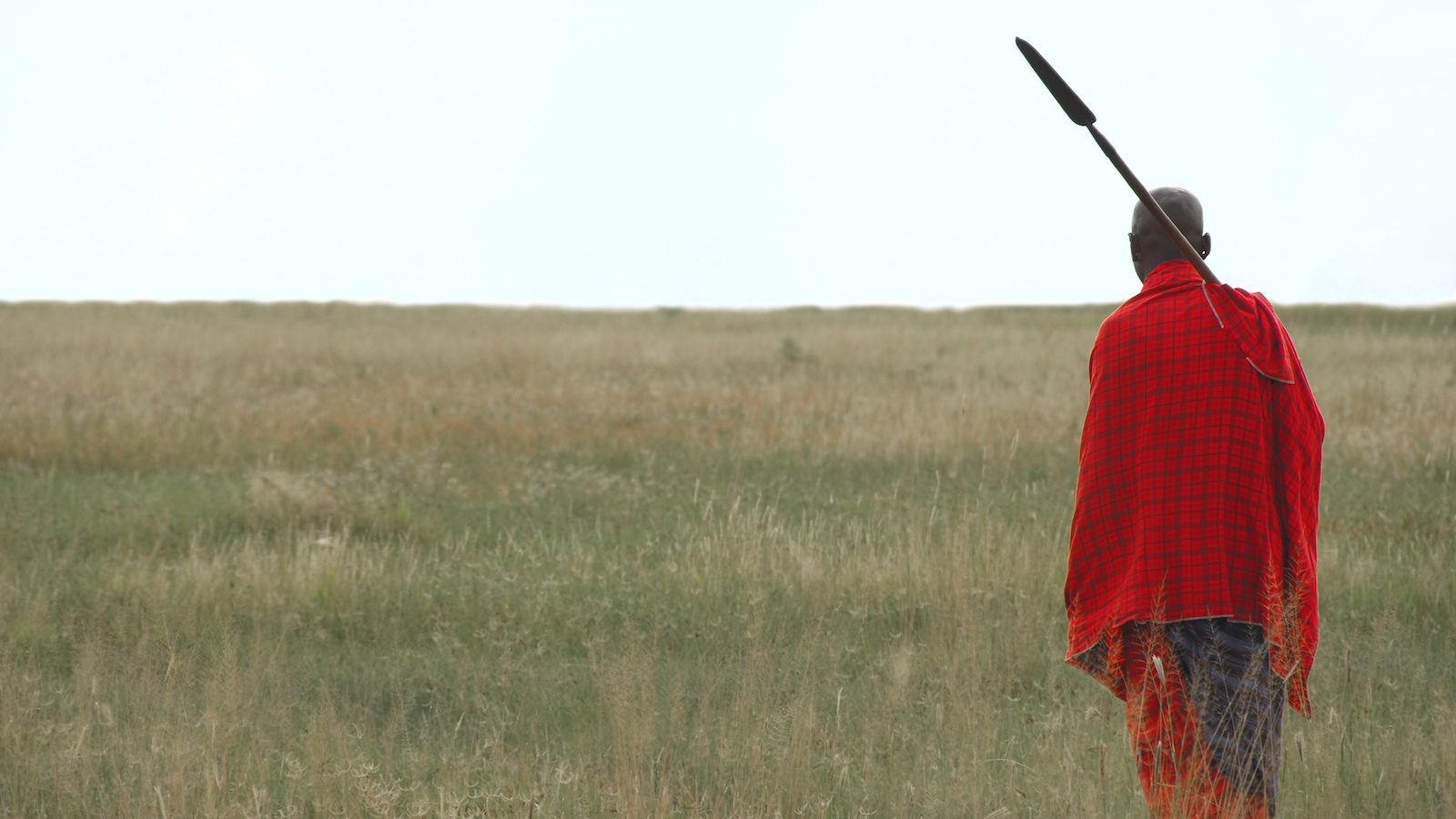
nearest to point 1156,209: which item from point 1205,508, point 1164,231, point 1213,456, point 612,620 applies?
point 1164,231

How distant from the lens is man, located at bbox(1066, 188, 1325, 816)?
264 centimetres

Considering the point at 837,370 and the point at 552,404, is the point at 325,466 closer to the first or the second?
the point at 552,404

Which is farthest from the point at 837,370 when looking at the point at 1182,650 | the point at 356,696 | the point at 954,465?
the point at 1182,650

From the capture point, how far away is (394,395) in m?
14.6

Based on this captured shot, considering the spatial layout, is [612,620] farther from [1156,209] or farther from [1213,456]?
[1156,209]

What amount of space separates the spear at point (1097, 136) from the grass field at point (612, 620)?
1.44 metres

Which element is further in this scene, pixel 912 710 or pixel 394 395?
pixel 394 395

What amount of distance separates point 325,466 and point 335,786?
718 centimetres

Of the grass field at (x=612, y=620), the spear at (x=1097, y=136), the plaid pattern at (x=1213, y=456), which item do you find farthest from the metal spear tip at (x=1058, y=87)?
the grass field at (x=612, y=620)

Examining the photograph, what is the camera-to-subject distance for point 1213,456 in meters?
2.65

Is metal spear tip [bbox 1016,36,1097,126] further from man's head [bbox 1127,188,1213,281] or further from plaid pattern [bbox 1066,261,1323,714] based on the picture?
plaid pattern [bbox 1066,261,1323,714]

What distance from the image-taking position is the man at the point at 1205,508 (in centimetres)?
264

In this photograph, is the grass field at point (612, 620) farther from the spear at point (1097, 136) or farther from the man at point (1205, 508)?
the spear at point (1097, 136)

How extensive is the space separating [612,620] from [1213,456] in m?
3.42
